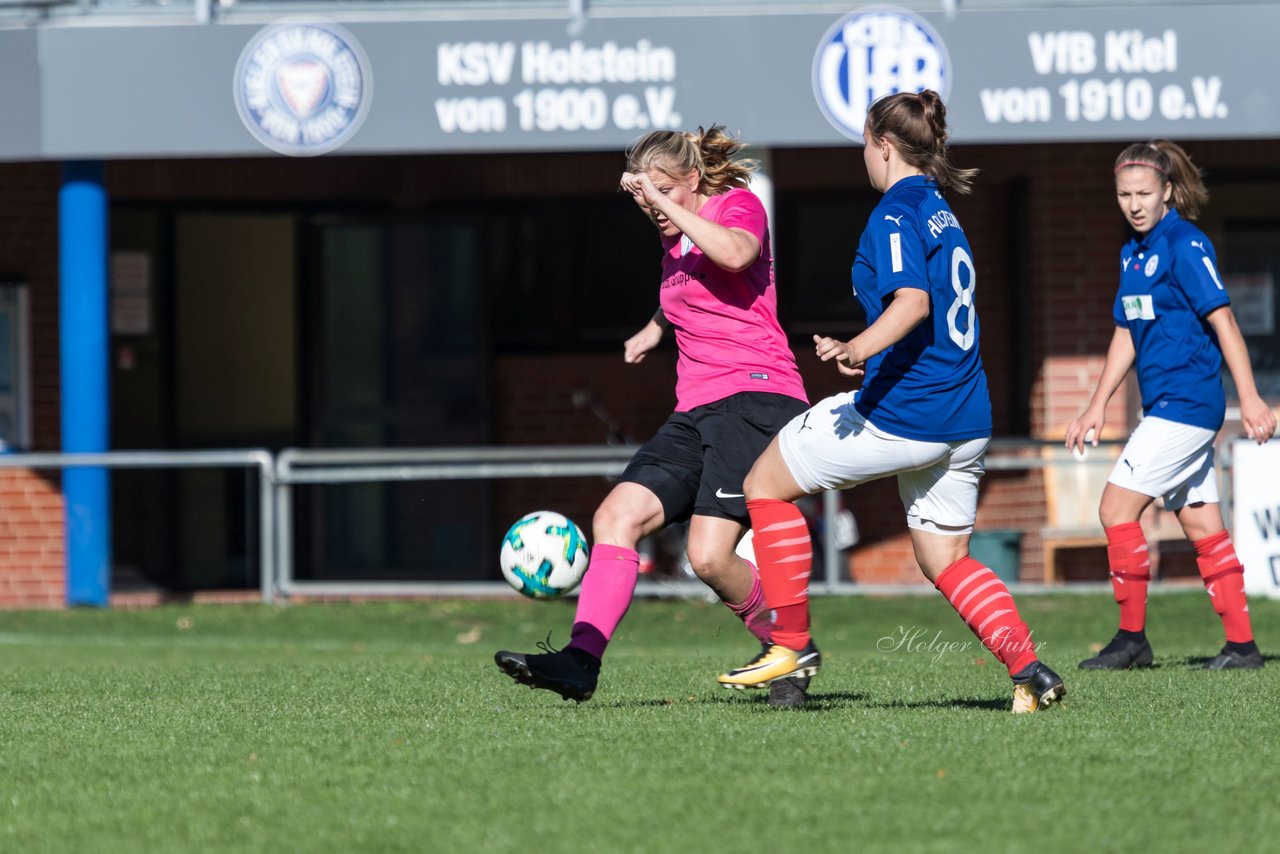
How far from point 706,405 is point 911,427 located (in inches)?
31.4

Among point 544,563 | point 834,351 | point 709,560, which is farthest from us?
point 544,563

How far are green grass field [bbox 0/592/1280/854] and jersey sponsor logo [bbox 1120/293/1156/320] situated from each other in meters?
1.39

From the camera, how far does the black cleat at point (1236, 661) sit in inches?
288

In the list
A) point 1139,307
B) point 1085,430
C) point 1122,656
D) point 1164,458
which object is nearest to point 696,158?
point 1085,430

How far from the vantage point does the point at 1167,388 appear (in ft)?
23.4

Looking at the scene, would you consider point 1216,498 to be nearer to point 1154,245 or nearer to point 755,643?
point 1154,245

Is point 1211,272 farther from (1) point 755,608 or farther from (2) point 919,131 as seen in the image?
(1) point 755,608

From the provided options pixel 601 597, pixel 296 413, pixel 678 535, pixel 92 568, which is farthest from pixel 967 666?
pixel 296 413

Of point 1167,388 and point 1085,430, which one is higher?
point 1167,388

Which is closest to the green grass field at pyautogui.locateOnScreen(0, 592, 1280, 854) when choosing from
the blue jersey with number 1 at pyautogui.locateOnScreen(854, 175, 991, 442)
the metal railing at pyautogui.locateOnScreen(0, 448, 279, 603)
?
the blue jersey with number 1 at pyautogui.locateOnScreen(854, 175, 991, 442)

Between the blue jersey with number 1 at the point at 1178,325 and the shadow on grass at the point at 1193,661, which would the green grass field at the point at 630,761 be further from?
the blue jersey with number 1 at the point at 1178,325

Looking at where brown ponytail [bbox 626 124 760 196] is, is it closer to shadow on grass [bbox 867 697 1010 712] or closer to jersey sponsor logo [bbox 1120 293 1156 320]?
shadow on grass [bbox 867 697 1010 712]

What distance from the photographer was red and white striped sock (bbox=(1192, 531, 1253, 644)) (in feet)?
24.2

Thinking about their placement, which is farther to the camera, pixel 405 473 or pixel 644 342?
pixel 405 473
